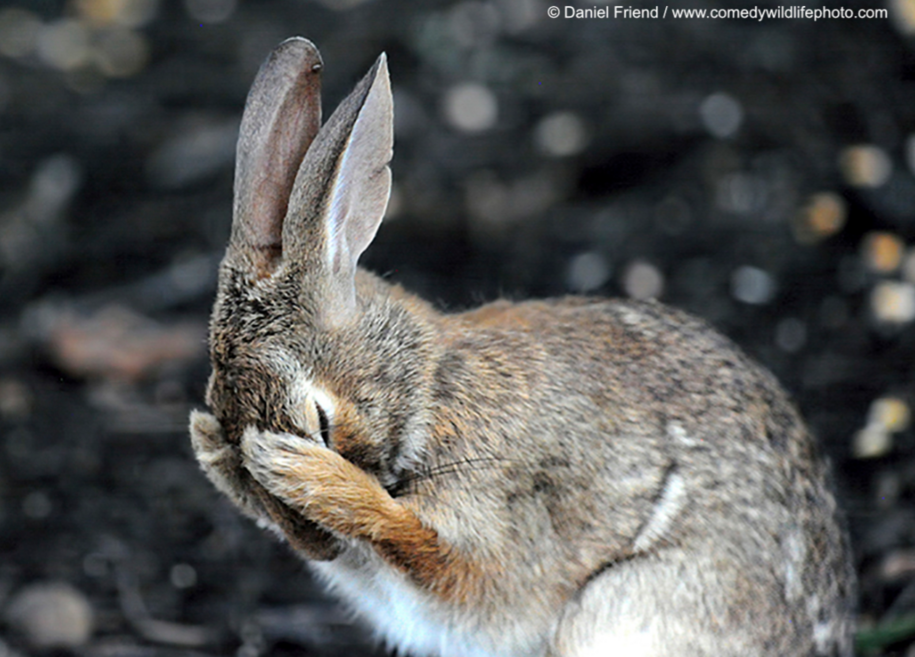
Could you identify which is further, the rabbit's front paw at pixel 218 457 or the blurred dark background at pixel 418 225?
the blurred dark background at pixel 418 225

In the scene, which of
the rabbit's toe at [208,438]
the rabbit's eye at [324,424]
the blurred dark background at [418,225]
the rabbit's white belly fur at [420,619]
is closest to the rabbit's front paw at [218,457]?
the rabbit's toe at [208,438]

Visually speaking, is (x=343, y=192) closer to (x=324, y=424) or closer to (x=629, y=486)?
(x=324, y=424)

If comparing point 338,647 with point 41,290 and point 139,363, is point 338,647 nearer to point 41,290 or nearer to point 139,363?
point 139,363

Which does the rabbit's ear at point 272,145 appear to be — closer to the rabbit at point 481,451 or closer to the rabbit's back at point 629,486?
the rabbit at point 481,451

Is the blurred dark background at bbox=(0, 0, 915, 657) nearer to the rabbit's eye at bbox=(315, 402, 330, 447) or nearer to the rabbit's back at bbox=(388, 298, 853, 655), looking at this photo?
the rabbit's back at bbox=(388, 298, 853, 655)

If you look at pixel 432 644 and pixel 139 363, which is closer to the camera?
pixel 432 644

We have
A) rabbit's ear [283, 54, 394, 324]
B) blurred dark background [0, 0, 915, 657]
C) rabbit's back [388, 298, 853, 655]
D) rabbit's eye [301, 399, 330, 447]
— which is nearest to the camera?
rabbit's ear [283, 54, 394, 324]

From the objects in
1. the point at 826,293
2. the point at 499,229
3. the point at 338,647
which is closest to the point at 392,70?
the point at 499,229

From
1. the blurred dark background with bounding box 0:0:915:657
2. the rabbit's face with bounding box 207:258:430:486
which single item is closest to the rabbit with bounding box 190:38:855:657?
the rabbit's face with bounding box 207:258:430:486
